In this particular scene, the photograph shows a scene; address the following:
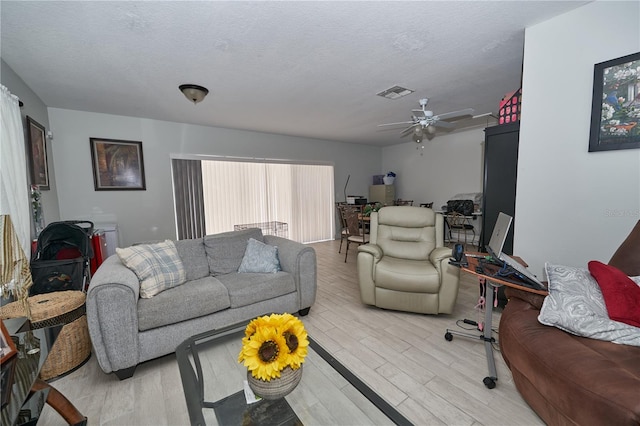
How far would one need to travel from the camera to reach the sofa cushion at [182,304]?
5.81 ft

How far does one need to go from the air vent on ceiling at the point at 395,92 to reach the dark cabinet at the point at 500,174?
1059 mm

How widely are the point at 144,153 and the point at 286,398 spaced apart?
4304 mm

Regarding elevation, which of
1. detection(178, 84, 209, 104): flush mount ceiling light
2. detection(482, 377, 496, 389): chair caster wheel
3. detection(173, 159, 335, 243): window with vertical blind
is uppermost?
detection(178, 84, 209, 104): flush mount ceiling light

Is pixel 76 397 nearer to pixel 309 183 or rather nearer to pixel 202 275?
pixel 202 275

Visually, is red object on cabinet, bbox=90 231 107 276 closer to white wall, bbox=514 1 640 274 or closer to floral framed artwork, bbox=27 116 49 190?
floral framed artwork, bbox=27 116 49 190

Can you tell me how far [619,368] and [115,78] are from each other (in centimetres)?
415

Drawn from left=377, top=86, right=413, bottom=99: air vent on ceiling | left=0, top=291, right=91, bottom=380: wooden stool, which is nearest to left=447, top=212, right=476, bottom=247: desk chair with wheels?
left=377, top=86, right=413, bottom=99: air vent on ceiling

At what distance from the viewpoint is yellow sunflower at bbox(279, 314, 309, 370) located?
1.04 metres

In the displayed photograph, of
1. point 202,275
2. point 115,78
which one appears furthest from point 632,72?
point 115,78

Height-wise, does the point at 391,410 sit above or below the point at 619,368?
below

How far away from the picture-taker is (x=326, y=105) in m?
3.56

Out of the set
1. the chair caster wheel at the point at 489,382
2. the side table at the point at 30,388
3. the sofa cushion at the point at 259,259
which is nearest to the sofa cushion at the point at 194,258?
the sofa cushion at the point at 259,259

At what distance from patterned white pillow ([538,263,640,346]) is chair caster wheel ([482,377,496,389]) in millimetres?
516

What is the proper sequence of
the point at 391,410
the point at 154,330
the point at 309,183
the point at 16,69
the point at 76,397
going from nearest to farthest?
the point at 391,410, the point at 76,397, the point at 154,330, the point at 16,69, the point at 309,183
